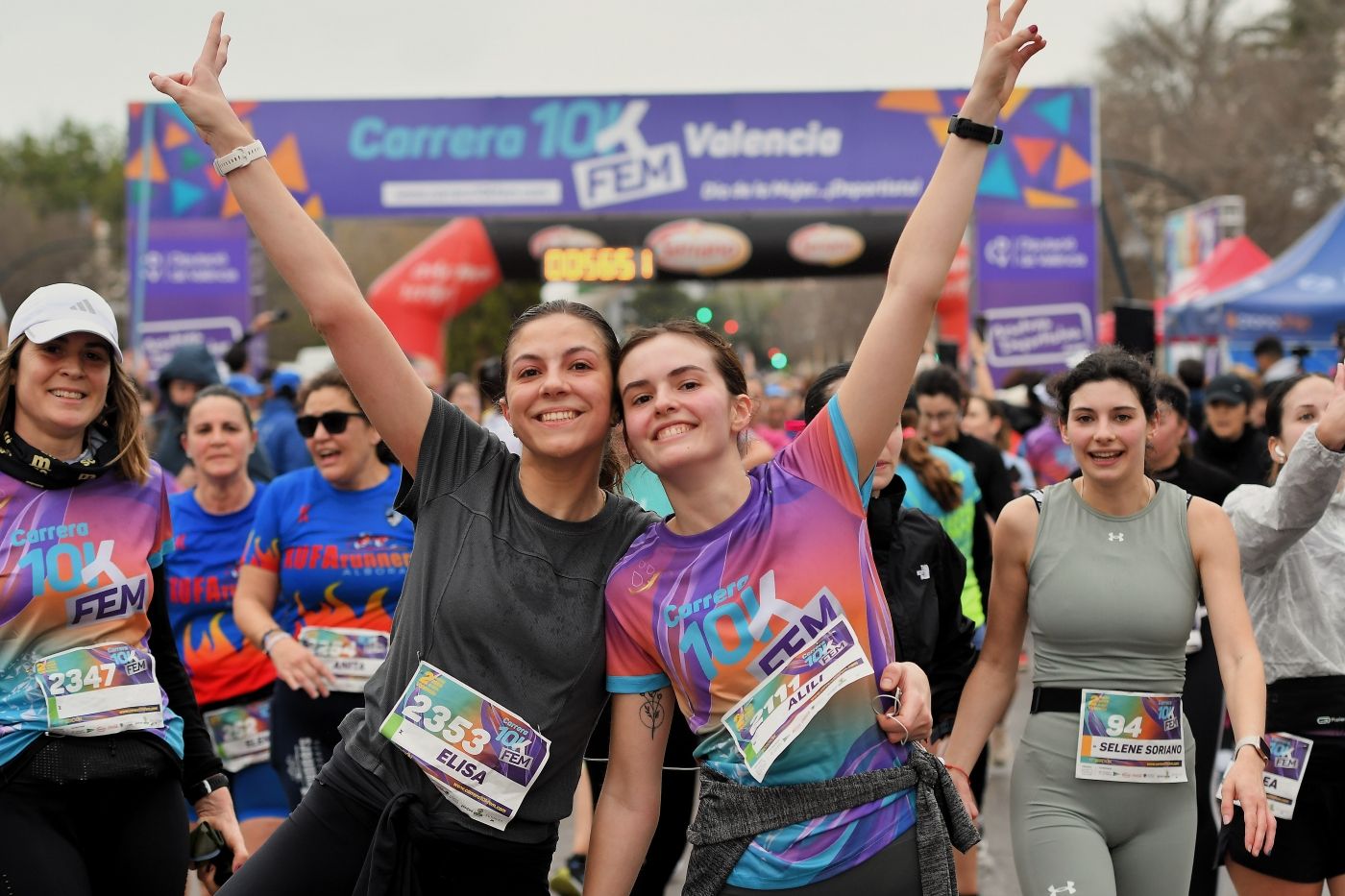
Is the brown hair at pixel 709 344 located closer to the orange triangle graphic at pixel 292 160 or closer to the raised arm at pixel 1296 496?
the raised arm at pixel 1296 496

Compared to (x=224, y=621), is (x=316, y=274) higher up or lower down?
higher up

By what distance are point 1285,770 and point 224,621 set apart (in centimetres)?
371

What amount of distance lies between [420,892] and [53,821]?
1111mm

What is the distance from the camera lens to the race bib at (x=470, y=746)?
2811 mm

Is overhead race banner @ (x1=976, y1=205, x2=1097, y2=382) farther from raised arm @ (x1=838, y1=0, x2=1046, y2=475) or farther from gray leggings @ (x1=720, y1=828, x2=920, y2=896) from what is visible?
gray leggings @ (x1=720, y1=828, x2=920, y2=896)

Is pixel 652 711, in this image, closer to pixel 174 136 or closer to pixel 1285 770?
pixel 1285 770

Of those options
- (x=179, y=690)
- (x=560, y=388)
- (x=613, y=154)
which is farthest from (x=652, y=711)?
(x=613, y=154)

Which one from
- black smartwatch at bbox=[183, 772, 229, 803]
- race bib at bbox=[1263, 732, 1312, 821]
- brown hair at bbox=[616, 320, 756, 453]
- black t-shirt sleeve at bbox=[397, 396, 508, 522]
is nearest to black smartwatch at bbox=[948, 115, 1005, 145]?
brown hair at bbox=[616, 320, 756, 453]

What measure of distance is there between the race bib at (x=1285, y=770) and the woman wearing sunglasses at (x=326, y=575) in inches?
112

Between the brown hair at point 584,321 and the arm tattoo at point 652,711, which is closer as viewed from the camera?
the arm tattoo at point 652,711

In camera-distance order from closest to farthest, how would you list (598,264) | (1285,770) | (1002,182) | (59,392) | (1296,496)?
(59,392) < (1296,496) < (1285,770) < (1002,182) < (598,264)

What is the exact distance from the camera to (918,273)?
281 cm

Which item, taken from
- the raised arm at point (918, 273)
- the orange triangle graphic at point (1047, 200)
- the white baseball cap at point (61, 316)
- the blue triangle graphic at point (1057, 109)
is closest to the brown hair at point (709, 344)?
the raised arm at point (918, 273)

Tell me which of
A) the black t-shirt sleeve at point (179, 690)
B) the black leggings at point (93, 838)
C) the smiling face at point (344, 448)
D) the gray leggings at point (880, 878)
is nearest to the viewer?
the gray leggings at point (880, 878)
